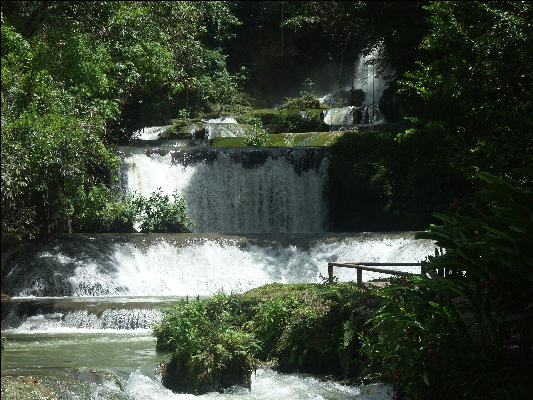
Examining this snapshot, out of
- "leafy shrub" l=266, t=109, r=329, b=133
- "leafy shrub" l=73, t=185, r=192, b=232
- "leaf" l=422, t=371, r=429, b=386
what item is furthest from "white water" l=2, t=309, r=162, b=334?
"leafy shrub" l=266, t=109, r=329, b=133

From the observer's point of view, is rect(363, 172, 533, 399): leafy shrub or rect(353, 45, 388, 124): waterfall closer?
rect(363, 172, 533, 399): leafy shrub

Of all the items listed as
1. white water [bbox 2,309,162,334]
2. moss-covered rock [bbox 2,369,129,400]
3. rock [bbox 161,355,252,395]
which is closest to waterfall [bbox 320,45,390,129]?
white water [bbox 2,309,162,334]

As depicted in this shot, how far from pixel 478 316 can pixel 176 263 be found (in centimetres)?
1257

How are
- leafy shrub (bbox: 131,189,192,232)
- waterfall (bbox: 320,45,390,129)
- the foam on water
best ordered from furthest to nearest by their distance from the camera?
waterfall (bbox: 320,45,390,129) → leafy shrub (bbox: 131,189,192,232) → the foam on water

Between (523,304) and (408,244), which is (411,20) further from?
(523,304)

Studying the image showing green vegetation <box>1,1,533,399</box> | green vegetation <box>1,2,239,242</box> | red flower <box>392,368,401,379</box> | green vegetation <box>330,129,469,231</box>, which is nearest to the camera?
green vegetation <box>1,1,533,399</box>

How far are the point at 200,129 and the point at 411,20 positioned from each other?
1034 cm

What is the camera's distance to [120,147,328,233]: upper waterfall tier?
23.0 metres

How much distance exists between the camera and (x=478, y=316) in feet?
19.1

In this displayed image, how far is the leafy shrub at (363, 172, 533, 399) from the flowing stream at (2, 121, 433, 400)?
2466mm

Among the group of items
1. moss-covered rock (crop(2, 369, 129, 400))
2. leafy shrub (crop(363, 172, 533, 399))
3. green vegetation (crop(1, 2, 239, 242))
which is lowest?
moss-covered rock (crop(2, 369, 129, 400))

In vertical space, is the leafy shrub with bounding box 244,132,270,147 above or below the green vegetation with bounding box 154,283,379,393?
above

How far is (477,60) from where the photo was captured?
13.3m

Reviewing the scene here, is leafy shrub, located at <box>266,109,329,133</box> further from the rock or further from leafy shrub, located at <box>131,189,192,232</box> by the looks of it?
the rock
